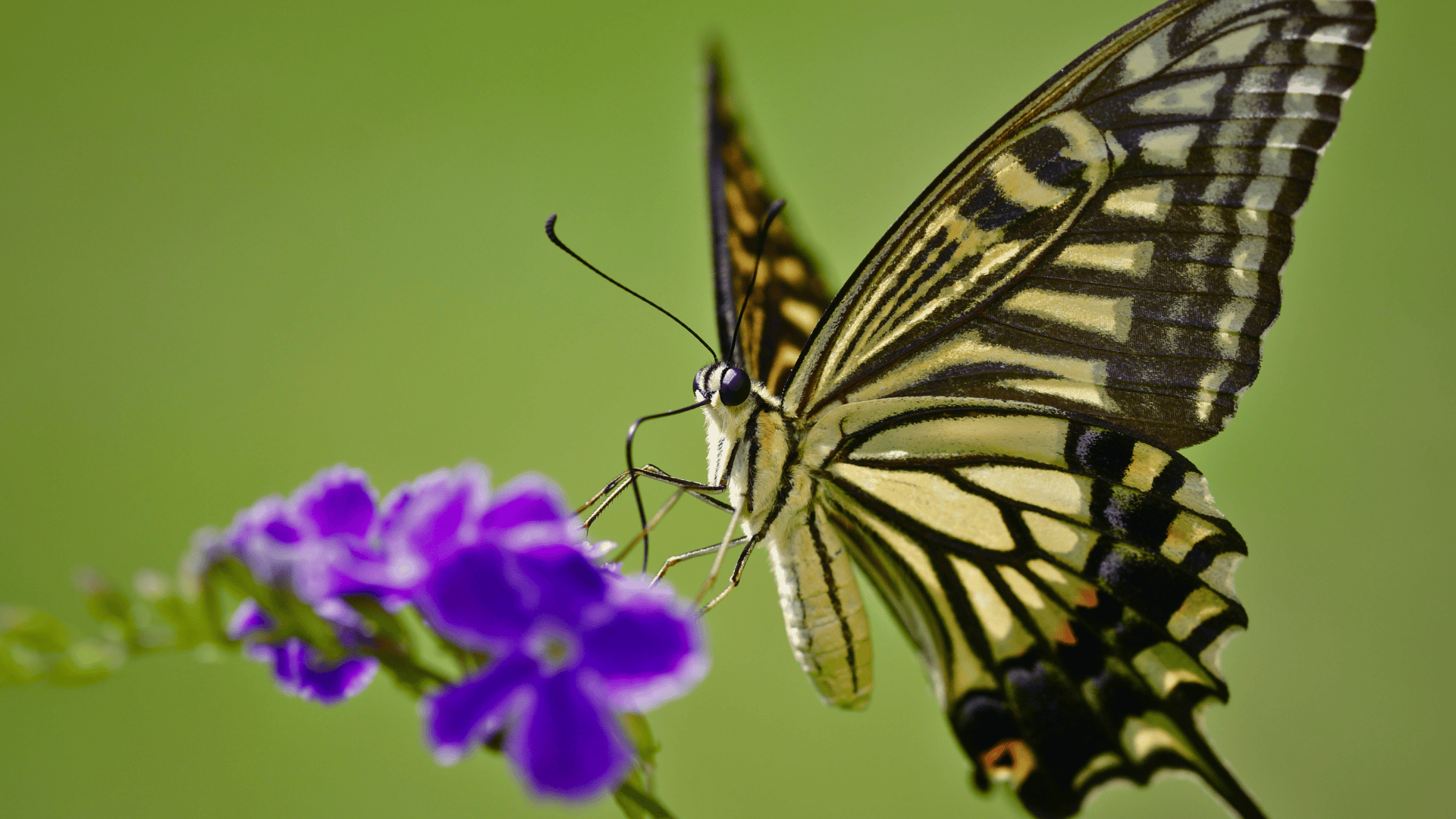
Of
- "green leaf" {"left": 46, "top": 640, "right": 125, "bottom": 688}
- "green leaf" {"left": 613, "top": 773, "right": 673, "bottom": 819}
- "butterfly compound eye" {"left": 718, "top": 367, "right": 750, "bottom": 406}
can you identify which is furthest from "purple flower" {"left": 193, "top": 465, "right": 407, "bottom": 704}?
"butterfly compound eye" {"left": 718, "top": 367, "right": 750, "bottom": 406}

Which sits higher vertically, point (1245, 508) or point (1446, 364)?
point (1446, 364)

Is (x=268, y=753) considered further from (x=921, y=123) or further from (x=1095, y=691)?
(x=921, y=123)

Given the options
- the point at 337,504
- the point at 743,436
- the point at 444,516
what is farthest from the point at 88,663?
the point at 743,436

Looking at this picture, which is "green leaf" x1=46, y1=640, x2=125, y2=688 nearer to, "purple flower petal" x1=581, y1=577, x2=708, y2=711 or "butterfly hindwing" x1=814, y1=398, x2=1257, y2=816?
"purple flower petal" x1=581, y1=577, x2=708, y2=711

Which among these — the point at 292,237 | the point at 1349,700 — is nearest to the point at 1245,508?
the point at 1349,700

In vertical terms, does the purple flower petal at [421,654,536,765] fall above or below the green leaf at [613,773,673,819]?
above

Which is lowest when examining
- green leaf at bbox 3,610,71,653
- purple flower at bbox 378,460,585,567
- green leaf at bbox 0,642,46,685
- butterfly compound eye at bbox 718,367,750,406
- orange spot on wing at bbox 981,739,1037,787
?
orange spot on wing at bbox 981,739,1037,787

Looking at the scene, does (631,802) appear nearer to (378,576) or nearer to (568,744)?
(568,744)
